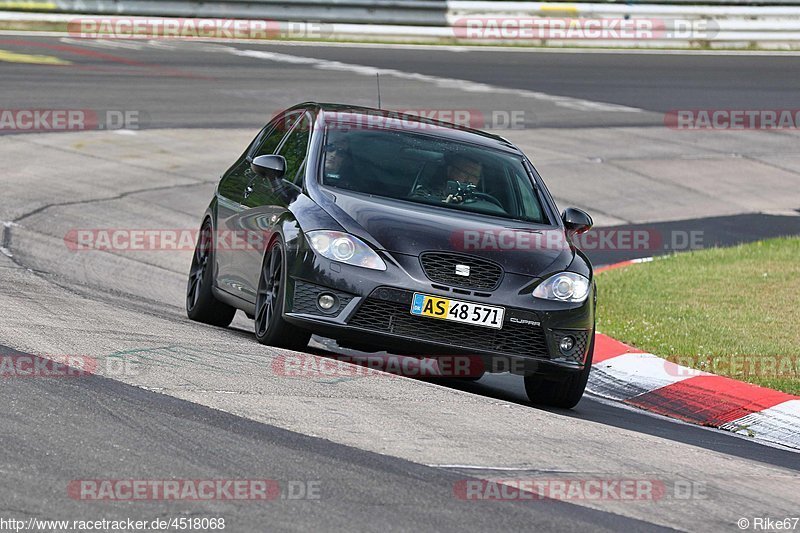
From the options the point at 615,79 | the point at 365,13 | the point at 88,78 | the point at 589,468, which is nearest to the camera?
the point at 589,468

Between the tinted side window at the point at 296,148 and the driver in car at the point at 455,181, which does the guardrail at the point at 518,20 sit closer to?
the tinted side window at the point at 296,148

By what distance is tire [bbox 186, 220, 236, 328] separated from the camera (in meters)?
10.2

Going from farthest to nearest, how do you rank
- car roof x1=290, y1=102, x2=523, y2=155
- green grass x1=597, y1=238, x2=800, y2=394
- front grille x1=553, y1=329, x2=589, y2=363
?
green grass x1=597, y1=238, x2=800, y2=394, car roof x1=290, y1=102, x2=523, y2=155, front grille x1=553, y1=329, x2=589, y2=363

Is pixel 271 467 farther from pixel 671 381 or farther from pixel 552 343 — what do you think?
pixel 671 381

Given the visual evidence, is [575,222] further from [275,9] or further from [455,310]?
[275,9]

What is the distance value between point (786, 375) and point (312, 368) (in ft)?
11.7

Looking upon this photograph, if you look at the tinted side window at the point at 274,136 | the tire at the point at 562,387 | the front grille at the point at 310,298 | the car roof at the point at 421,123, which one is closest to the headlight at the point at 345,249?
the front grille at the point at 310,298

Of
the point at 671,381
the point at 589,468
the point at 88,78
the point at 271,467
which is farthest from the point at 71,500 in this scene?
the point at 88,78

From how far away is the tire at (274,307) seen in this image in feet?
27.4

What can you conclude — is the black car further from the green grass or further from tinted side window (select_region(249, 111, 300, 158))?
the green grass

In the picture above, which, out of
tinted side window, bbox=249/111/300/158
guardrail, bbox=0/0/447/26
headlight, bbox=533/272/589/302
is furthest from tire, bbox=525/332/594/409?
guardrail, bbox=0/0/447/26

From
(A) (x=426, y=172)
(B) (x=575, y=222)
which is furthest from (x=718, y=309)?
(A) (x=426, y=172)

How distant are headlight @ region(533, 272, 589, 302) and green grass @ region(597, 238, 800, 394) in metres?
1.74

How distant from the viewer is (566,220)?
9375 millimetres
